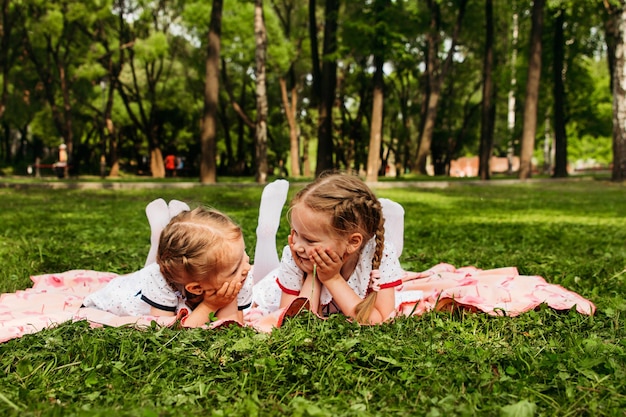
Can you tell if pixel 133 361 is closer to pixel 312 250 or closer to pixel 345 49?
pixel 312 250

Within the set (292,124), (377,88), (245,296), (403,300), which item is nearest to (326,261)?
(245,296)

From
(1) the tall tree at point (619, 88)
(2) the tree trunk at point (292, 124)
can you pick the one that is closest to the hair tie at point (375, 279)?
(1) the tall tree at point (619, 88)

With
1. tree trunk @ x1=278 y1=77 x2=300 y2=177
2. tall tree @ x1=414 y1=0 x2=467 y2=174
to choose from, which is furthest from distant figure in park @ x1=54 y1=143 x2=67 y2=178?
tall tree @ x1=414 y1=0 x2=467 y2=174

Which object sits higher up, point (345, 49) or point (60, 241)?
point (345, 49)

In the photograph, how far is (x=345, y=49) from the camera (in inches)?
773

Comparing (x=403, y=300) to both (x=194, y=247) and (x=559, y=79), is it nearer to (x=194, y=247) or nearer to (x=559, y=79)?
(x=194, y=247)

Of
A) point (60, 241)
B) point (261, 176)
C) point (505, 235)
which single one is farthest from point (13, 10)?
point (505, 235)

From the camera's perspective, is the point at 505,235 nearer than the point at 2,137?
Yes

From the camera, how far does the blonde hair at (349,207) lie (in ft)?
10.8

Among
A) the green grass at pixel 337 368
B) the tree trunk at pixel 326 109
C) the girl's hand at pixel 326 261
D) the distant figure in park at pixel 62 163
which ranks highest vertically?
the tree trunk at pixel 326 109

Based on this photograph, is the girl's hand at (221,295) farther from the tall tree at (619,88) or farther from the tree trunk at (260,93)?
the tall tree at (619,88)

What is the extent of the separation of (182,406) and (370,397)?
27.2 inches

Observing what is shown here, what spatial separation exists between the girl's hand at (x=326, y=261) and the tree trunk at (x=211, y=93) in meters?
16.9

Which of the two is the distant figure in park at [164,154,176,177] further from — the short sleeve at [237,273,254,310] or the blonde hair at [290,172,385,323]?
the blonde hair at [290,172,385,323]
